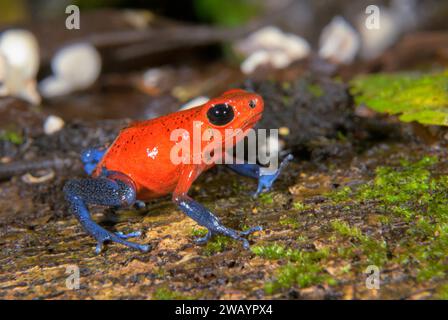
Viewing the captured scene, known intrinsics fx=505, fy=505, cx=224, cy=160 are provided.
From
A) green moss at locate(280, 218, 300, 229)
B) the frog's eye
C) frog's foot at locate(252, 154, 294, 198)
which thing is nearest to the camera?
green moss at locate(280, 218, 300, 229)

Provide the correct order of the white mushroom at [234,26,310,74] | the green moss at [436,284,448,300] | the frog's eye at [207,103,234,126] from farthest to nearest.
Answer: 1. the white mushroom at [234,26,310,74]
2. the frog's eye at [207,103,234,126]
3. the green moss at [436,284,448,300]

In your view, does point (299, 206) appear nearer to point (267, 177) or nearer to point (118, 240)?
point (267, 177)

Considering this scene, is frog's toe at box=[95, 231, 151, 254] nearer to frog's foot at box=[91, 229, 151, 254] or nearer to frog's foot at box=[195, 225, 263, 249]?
frog's foot at box=[91, 229, 151, 254]

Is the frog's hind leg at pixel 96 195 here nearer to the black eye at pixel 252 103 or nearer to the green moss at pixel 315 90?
the black eye at pixel 252 103

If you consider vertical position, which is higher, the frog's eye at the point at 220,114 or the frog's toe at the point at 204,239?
the frog's eye at the point at 220,114

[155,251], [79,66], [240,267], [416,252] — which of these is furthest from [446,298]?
[79,66]

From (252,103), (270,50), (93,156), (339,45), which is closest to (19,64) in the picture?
(93,156)

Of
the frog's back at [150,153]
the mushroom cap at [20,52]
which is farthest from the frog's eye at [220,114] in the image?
the mushroom cap at [20,52]

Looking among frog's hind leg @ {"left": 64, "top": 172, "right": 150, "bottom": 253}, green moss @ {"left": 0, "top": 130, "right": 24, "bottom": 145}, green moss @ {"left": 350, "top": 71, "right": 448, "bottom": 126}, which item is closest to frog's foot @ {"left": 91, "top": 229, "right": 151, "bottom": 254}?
frog's hind leg @ {"left": 64, "top": 172, "right": 150, "bottom": 253}
